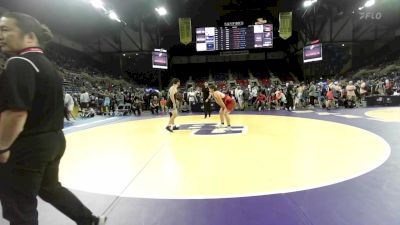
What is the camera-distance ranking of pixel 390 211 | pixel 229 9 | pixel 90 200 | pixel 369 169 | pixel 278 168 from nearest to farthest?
pixel 390 211, pixel 90 200, pixel 369 169, pixel 278 168, pixel 229 9

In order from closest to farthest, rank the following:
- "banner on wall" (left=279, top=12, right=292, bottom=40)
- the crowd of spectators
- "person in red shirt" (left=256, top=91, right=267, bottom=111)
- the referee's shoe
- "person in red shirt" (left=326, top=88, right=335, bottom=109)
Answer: the referee's shoe → "person in red shirt" (left=326, top=88, right=335, bottom=109) → the crowd of spectators → "person in red shirt" (left=256, top=91, right=267, bottom=111) → "banner on wall" (left=279, top=12, right=292, bottom=40)

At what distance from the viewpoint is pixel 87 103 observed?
1480 centimetres

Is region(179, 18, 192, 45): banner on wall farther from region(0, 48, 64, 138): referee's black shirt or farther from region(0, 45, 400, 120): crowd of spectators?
region(0, 48, 64, 138): referee's black shirt

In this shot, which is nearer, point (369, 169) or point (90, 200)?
point (90, 200)

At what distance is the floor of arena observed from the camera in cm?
252

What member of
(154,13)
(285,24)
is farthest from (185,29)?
(285,24)

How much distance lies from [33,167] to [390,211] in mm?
2650

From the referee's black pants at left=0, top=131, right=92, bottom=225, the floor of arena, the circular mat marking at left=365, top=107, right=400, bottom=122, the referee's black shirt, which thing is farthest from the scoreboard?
the referee's black pants at left=0, top=131, right=92, bottom=225

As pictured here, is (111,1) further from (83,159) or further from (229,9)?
(83,159)

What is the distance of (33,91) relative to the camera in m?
1.59

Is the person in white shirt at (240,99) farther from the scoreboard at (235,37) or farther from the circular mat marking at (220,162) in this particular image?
the circular mat marking at (220,162)

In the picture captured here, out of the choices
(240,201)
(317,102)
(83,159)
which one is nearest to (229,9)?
(317,102)

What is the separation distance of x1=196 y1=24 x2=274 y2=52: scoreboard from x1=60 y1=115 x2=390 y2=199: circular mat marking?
1312 centimetres

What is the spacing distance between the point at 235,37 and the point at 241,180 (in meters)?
16.7
